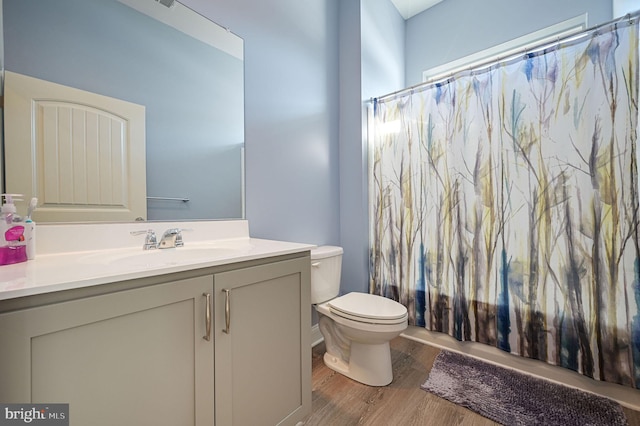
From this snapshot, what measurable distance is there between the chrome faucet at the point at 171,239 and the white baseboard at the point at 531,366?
5.78ft

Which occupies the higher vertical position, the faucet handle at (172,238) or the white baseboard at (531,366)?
the faucet handle at (172,238)

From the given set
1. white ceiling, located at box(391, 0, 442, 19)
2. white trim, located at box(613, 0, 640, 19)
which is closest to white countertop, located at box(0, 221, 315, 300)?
white trim, located at box(613, 0, 640, 19)

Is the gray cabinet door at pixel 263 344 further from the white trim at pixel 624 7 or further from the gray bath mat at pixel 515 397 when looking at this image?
the white trim at pixel 624 7

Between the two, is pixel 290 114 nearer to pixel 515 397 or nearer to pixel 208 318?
pixel 208 318

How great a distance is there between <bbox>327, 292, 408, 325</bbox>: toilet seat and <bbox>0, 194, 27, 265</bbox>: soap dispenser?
1335mm

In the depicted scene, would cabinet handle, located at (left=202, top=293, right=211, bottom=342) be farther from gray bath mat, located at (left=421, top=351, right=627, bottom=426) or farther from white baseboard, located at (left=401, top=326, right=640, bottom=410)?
white baseboard, located at (left=401, top=326, right=640, bottom=410)

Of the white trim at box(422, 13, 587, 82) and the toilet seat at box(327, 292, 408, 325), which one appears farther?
the white trim at box(422, 13, 587, 82)

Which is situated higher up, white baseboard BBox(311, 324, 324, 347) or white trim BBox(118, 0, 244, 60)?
white trim BBox(118, 0, 244, 60)

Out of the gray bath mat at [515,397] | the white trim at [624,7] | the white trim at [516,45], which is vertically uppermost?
the white trim at [516,45]

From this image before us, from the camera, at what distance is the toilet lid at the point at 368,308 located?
4.76 ft

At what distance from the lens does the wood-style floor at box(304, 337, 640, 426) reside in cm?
128

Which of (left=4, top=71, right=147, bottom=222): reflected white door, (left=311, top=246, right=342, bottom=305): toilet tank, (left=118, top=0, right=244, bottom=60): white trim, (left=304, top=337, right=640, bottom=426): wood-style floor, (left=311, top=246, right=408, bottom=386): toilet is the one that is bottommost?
(left=304, top=337, right=640, bottom=426): wood-style floor

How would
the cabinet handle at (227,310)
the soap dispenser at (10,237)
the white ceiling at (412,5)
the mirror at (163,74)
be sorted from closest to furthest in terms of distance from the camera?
the soap dispenser at (10,237) < the cabinet handle at (227,310) < the mirror at (163,74) < the white ceiling at (412,5)

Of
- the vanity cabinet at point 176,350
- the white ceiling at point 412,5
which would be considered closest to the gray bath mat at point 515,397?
the vanity cabinet at point 176,350
